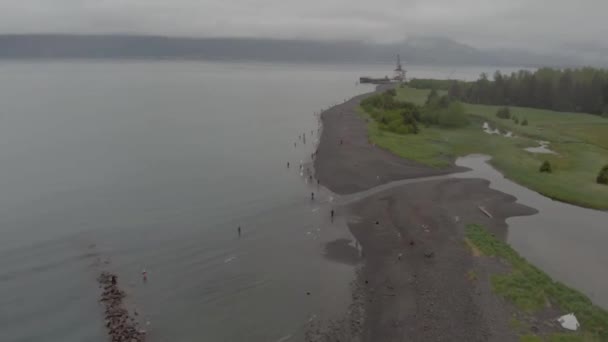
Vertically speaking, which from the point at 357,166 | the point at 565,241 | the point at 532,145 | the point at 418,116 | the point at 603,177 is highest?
the point at 418,116

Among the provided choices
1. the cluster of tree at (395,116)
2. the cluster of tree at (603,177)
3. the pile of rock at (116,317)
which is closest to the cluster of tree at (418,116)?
the cluster of tree at (395,116)

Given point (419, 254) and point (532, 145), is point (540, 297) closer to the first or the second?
point (419, 254)

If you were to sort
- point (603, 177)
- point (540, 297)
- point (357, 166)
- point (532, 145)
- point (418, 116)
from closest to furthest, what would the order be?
1. point (540, 297)
2. point (603, 177)
3. point (357, 166)
4. point (532, 145)
5. point (418, 116)

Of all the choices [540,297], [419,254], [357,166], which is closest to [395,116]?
[357,166]

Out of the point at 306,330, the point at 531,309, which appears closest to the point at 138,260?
the point at 306,330

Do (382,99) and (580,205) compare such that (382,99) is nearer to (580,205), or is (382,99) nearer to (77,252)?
(580,205)

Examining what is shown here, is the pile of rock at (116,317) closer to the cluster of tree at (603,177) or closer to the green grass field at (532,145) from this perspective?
the green grass field at (532,145)
